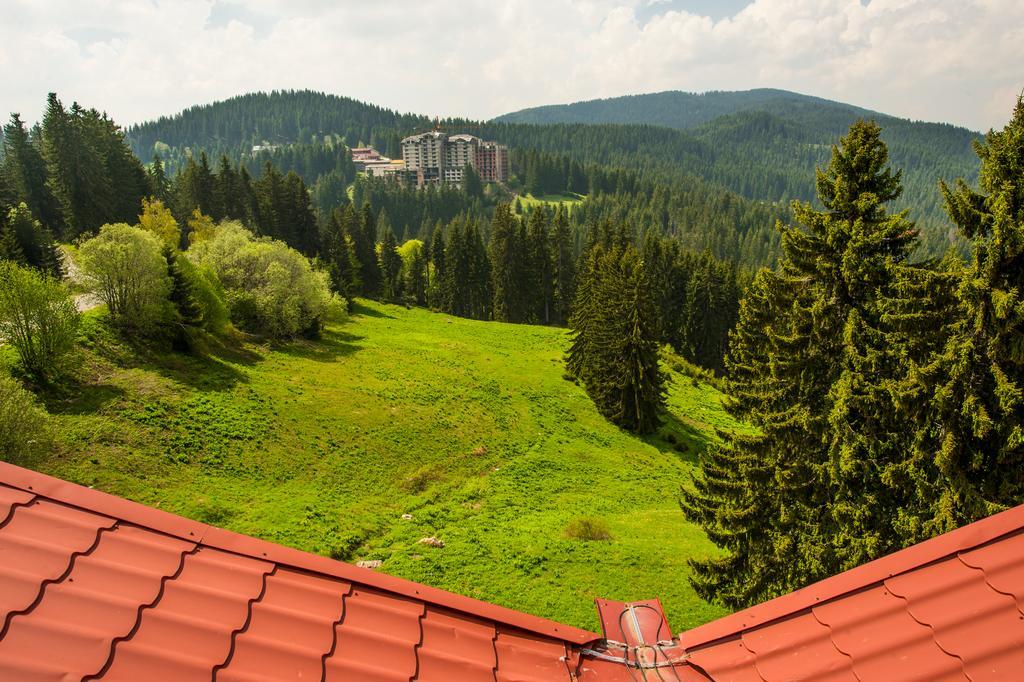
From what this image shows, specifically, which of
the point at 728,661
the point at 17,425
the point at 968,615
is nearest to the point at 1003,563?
the point at 968,615

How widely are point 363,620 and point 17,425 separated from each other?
74.1ft

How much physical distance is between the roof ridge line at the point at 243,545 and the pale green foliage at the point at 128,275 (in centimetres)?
3802

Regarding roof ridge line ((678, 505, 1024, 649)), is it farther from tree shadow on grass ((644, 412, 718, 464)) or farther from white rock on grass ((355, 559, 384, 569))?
tree shadow on grass ((644, 412, 718, 464))

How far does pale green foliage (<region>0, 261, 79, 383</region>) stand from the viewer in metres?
25.3

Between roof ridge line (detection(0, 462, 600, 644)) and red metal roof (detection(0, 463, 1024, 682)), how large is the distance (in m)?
0.01

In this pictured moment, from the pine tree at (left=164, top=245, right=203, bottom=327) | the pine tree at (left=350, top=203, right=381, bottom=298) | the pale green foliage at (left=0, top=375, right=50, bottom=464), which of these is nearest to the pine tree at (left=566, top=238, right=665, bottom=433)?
the pine tree at (left=164, top=245, right=203, bottom=327)

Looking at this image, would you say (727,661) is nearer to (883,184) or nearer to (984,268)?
(984,268)

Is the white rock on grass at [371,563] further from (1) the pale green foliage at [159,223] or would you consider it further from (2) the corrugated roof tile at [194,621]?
(1) the pale green foliage at [159,223]

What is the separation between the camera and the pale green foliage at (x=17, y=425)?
18625 millimetres

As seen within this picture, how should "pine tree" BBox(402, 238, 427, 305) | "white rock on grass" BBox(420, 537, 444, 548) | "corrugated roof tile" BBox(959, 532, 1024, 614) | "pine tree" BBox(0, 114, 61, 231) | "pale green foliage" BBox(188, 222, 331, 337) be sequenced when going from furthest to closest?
"pine tree" BBox(402, 238, 427, 305) → "pine tree" BBox(0, 114, 61, 231) → "pale green foliage" BBox(188, 222, 331, 337) → "white rock on grass" BBox(420, 537, 444, 548) → "corrugated roof tile" BBox(959, 532, 1024, 614)

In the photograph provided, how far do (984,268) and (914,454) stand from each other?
3911mm

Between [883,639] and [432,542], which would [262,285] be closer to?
[432,542]

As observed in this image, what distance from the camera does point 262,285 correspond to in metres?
49.0

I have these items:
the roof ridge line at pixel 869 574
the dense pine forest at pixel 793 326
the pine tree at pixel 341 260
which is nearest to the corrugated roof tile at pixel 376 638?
the roof ridge line at pixel 869 574
